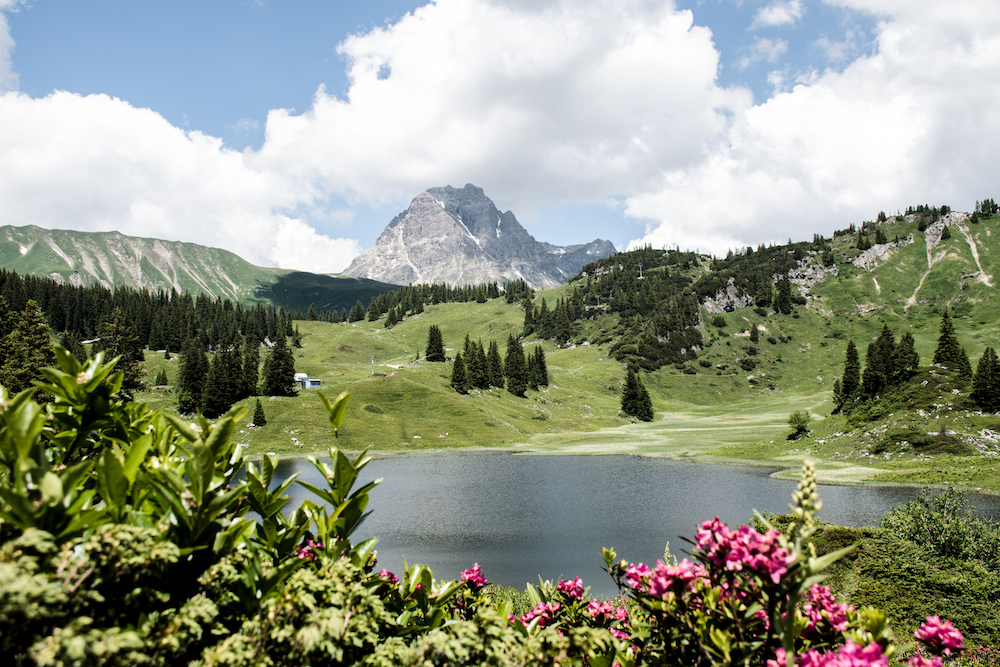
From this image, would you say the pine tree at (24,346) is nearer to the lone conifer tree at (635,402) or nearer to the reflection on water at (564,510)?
the reflection on water at (564,510)

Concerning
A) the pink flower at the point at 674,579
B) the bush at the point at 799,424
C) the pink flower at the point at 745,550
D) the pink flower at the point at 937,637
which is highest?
the pink flower at the point at 745,550

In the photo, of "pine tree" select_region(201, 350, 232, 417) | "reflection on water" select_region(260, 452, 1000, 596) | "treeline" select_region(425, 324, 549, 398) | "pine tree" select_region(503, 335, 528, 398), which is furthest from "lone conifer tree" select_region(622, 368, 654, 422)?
"pine tree" select_region(201, 350, 232, 417)

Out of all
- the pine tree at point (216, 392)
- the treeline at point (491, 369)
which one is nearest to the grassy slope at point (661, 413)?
the treeline at point (491, 369)

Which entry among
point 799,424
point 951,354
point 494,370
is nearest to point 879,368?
point 951,354

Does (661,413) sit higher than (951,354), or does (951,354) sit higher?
(951,354)

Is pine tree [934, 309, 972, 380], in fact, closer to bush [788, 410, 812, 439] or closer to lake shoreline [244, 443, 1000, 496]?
bush [788, 410, 812, 439]

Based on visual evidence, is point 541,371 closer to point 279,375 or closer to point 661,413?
point 661,413

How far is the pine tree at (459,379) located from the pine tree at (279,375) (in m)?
37.8

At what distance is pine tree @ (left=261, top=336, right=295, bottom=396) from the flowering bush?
109117mm

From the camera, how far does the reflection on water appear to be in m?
34.2

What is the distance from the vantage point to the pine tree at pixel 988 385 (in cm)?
5472

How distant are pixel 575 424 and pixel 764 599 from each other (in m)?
116

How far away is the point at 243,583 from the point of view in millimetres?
4070

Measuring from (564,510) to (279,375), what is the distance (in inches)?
3125
